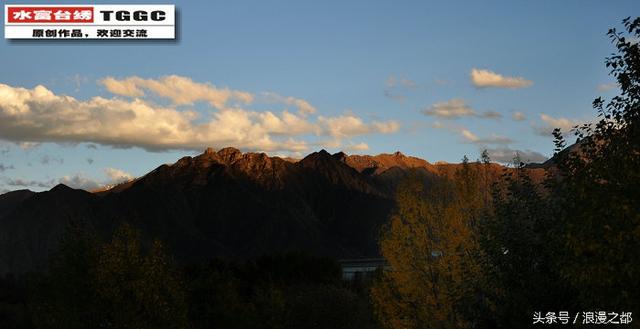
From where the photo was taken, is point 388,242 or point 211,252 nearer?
point 388,242

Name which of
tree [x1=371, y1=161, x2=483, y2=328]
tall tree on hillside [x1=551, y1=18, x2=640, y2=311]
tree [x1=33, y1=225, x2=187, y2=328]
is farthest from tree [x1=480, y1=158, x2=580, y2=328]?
tree [x1=33, y1=225, x2=187, y2=328]

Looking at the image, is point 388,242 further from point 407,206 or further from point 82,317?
point 82,317

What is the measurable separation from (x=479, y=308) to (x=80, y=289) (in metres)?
27.5

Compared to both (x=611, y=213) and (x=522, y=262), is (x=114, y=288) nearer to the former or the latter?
(x=522, y=262)

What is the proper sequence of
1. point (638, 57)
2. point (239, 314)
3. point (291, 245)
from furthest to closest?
point (291, 245)
point (239, 314)
point (638, 57)

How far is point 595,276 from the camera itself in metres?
12.3

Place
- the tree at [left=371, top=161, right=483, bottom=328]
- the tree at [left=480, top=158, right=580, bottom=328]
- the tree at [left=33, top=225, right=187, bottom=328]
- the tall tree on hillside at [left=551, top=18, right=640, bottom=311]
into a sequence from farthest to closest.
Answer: the tree at [left=33, top=225, right=187, bottom=328] < the tree at [left=371, top=161, right=483, bottom=328] < the tree at [left=480, top=158, right=580, bottom=328] < the tall tree on hillside at [left=551, top=18, right=640, bottom=311]

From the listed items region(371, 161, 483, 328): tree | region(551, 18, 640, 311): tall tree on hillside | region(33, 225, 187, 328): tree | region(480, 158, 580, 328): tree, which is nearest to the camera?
region(551, 18, 640, 311): tall tree on hillside

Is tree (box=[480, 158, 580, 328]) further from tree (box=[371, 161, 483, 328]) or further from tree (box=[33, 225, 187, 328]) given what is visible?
tree (box=[33, 225, 187, 328])

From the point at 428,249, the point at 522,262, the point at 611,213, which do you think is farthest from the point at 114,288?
the point at 611,213

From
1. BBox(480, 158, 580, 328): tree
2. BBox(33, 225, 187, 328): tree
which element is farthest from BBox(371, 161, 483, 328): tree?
BBox(33, 225, 187, 328): tree

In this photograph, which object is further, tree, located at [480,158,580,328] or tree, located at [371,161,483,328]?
tree, located at [371,161,483,328]

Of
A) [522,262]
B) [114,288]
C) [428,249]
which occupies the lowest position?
[114,288]

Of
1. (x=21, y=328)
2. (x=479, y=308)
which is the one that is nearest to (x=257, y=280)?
(x=21, y=328)
